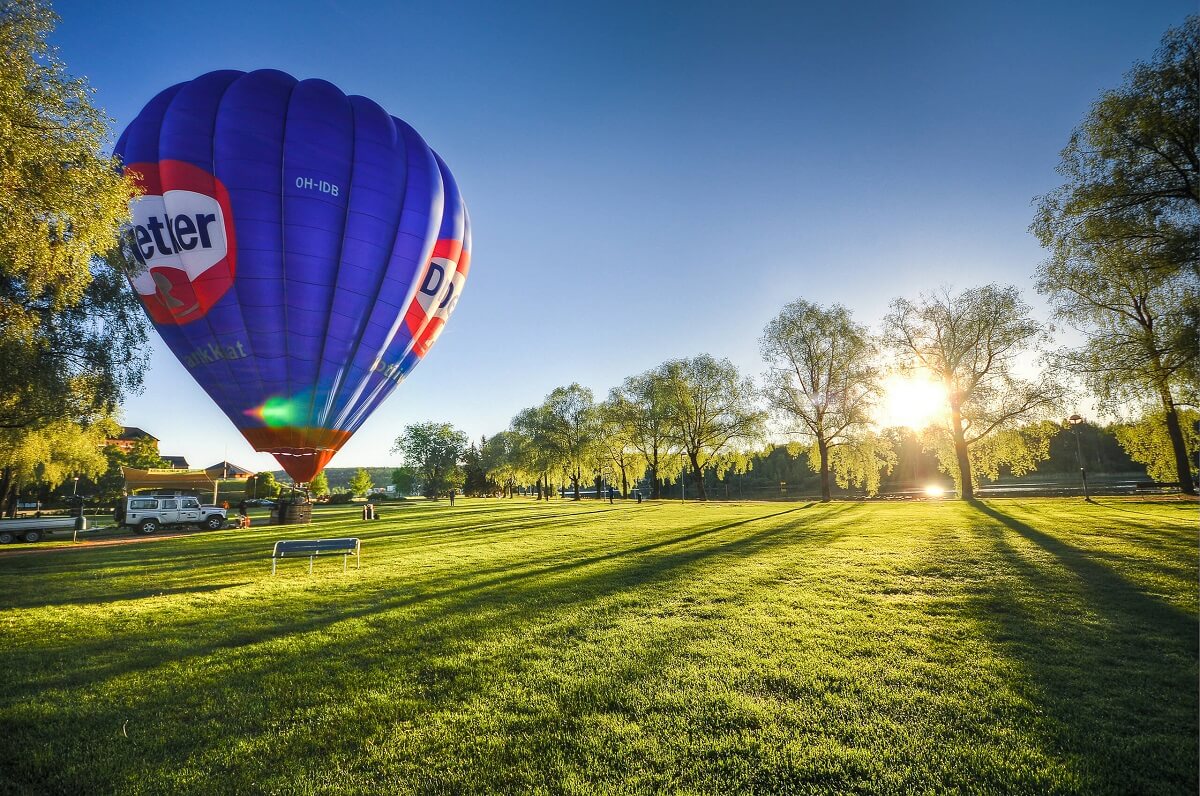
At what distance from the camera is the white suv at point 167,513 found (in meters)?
27.5

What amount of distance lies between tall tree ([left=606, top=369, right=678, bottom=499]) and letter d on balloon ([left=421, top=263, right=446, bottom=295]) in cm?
2937

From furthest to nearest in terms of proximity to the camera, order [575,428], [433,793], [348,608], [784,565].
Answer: [575,428]
[784,565]
[348,608]
[433,793]

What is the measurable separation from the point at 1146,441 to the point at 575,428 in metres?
43.6

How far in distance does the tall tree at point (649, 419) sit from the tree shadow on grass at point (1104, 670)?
120ft

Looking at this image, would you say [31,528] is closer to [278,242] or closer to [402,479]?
[278,242]

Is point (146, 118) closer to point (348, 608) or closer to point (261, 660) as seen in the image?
point (348, 608)

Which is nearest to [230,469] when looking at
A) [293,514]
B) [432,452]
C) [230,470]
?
[230,470]

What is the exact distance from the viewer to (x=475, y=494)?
100375 millimetres

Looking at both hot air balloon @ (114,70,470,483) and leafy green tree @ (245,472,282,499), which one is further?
leafy green tree @ (245,472,282,499)

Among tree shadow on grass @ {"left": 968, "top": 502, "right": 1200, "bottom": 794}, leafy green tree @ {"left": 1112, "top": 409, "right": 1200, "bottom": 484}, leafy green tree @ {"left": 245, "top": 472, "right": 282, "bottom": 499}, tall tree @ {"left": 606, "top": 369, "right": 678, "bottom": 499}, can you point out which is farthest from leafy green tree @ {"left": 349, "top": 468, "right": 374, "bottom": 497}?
tree shadow on grass @ {"left": 968, "top": 502, "right": 1200, "bottom": 794}

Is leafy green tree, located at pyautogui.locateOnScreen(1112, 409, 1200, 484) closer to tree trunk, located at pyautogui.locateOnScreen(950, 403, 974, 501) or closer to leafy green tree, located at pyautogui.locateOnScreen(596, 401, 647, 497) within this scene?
tree trunk, located at pyautogui.locateOnScreen(950, 403, 974, 501)

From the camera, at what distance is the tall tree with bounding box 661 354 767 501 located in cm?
4416

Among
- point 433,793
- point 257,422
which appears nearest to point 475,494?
point 257,422

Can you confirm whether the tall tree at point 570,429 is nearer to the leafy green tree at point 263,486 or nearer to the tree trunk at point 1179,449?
the tree trunk at point 1179,449
